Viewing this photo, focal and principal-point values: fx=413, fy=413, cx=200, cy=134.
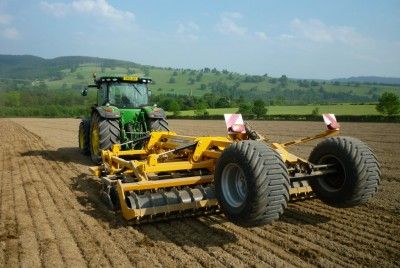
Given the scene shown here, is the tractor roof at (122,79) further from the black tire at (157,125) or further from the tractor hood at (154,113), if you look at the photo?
the black tire at (157,125)

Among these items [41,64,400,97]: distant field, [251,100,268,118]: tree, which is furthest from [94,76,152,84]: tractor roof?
[41,64,400,97]: distant field

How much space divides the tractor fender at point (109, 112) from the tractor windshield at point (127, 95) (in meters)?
0.68

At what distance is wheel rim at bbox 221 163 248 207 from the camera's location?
16.0 ft

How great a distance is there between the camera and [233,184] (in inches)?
195

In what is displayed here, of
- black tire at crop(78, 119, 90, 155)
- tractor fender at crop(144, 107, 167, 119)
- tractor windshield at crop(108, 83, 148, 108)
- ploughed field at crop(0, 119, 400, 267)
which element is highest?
tractor windshield at crop(108, 83, 148, 108)

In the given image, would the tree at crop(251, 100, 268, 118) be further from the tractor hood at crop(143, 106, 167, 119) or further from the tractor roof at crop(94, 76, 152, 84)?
the tractor hood at crop(143, 106, 167, 119)

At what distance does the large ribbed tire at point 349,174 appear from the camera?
5.07m

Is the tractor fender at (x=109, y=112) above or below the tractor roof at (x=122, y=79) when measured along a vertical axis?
below

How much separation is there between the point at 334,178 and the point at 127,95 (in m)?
6.79

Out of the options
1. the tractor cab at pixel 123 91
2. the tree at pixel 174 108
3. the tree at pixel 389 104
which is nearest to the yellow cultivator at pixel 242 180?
the tractor cab at pixel 123 91

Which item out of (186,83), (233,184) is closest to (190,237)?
(233,184)

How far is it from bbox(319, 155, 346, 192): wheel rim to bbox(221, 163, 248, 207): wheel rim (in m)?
1.34

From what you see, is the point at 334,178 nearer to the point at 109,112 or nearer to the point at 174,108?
the point at 109,112

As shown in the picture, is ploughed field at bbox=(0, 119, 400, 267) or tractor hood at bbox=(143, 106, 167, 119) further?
tractor hood at bbox=(143, 106, 167, 119)
